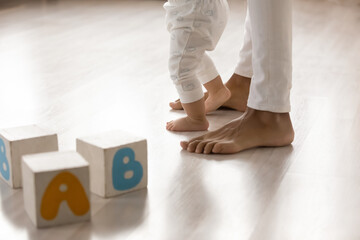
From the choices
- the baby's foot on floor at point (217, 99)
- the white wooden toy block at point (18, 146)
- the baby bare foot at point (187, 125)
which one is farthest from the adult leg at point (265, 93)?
the white wooden toy block at point (18, 146)

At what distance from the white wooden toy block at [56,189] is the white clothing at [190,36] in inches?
21.3

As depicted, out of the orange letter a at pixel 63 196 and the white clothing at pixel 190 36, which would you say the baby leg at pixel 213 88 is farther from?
the orange letter a at pixel 63 196

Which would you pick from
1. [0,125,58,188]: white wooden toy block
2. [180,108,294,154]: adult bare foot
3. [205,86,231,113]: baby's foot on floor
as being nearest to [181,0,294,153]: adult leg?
[180,108,294,154]: adult bare foot

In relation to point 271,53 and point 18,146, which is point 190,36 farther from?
point 18,146

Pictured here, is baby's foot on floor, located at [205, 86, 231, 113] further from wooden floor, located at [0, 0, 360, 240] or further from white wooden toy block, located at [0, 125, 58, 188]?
white wooden toy block, located at [0, 125, 58, 188]

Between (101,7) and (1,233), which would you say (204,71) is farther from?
(101,7)

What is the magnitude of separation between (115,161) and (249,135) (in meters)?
0.42

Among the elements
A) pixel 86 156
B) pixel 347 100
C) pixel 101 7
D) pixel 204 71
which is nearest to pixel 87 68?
pixel 204 71

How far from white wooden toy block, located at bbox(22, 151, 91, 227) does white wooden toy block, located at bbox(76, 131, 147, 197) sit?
79 mm

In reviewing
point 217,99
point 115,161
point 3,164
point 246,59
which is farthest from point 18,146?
point 246,59

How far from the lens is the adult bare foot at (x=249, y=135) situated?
1.49 meters

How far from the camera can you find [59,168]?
3.57 ft

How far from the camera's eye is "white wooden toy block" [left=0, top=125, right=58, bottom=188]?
1.25m

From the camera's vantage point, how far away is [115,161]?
3.96 feet
